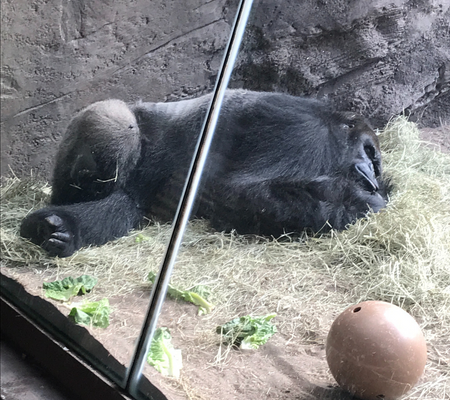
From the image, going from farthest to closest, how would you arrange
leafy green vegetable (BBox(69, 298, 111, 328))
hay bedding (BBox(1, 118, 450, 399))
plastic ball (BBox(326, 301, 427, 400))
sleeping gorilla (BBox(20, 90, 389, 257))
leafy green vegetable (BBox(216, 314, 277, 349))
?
sleeping gorilla (BBox(20, 90, 389, 257))
leafy green vegetable (BBox(69, 298, 111, 328))
leafy green vegetable (BBox(216, 314, 277, 349))
hay bedding (BBox(1, 118, 450, 399))
plastic ball (BBox(326, 301, 427, 400))

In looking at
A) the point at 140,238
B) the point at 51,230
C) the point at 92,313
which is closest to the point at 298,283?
the point at 140,238

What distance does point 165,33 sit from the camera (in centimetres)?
209

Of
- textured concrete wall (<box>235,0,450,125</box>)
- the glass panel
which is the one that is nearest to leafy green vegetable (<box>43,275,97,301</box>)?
the glass panel

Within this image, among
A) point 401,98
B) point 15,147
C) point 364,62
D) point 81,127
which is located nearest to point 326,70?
point 364,62

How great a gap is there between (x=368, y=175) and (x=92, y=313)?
3.43ft

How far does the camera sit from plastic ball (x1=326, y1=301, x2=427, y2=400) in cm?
127

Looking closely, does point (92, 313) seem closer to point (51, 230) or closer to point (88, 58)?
point (51, 230)

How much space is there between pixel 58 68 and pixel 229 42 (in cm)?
92

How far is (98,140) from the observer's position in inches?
91.9

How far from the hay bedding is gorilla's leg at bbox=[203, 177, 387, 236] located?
0.06 metres

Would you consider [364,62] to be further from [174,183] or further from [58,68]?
[58,68]

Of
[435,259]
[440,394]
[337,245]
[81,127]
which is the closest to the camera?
[440,394]

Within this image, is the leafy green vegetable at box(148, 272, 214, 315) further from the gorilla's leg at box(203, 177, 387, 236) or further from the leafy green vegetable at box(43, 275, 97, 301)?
the leafy green vegetable at box(43, 275, 97, 301)

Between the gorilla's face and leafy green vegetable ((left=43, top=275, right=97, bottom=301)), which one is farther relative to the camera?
leafy green vegetable ((left=43, top=275, right=97, bottom=301))
